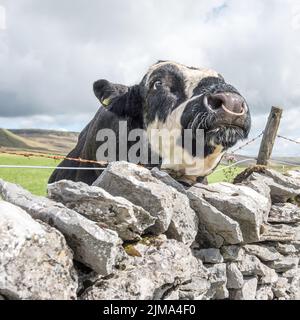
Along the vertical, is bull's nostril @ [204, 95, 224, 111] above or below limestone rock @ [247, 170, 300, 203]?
above

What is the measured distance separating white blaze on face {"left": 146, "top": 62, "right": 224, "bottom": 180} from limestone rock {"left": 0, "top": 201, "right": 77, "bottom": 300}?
8.21 feet

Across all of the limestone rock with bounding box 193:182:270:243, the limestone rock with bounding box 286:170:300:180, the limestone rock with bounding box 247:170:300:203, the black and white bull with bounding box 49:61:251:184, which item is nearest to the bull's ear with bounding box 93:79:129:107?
the black and white bull with bounding box 49:61:251:184

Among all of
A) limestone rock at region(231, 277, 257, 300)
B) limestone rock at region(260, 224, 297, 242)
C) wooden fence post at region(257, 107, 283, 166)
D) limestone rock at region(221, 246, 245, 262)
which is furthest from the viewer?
wooden fence post at region(257, 107, 283, 166)

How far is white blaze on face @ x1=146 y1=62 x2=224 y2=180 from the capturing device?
4.66 metres

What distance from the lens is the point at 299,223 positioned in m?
5.66

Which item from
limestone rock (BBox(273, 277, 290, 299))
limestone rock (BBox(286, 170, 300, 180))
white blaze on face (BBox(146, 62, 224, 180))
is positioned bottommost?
limestone rock (BBox(273, 277, 290, 299))

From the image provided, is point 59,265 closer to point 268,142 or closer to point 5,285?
point 5,285

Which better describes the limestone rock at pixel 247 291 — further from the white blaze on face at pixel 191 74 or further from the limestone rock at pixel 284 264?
the white blaze on face at pixel 191 74

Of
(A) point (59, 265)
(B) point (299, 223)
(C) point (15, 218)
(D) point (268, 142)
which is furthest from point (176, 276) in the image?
(D) point (268, 142)

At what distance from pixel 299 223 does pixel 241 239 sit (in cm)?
202

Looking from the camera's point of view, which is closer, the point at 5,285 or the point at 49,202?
the point at 5,285

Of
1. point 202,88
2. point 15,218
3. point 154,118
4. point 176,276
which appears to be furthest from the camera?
point 154,118

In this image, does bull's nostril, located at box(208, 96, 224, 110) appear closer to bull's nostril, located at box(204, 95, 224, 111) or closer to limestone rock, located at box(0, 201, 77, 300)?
bull's nostril, located at box(204, 95, 224, 111)
